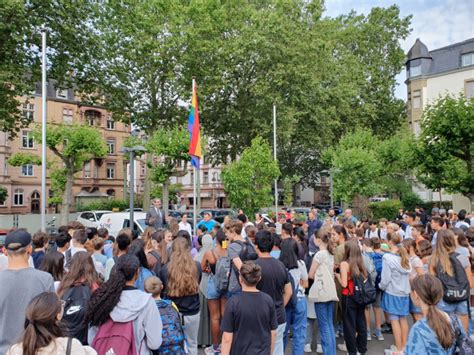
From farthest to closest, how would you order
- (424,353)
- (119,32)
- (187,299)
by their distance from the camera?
(119,32) → (187,299) → (424,353)

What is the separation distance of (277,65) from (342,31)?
11.9 metres

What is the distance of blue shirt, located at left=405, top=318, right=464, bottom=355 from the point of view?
308cm

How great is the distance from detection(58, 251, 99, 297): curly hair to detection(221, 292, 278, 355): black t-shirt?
1441mm

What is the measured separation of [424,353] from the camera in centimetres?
310

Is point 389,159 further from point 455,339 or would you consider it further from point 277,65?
point 455,339

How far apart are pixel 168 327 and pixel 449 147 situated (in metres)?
23.3

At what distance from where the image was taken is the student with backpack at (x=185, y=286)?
5.05 meters

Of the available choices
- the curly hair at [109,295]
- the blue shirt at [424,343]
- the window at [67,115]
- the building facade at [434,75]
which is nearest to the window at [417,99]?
the building facade at [434,75]

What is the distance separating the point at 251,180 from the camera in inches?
824

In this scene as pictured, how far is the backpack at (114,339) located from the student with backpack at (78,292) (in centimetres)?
48

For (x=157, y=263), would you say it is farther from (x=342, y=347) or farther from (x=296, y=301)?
(x=342, y=347)

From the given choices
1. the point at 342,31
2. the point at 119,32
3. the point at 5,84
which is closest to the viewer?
the point at 5,84

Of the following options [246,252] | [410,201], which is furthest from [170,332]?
[410,201]

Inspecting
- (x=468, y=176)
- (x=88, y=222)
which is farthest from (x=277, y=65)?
(x=88, y=222)
